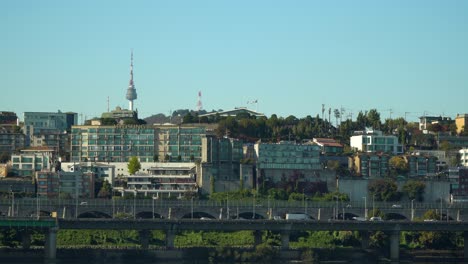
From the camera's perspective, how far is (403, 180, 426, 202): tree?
126750 mm

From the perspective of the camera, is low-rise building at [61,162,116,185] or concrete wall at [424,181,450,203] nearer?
concrete wall at [424,181,450,203]

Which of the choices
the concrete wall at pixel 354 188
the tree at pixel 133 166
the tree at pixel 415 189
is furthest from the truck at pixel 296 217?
the tree at pixel 133 166

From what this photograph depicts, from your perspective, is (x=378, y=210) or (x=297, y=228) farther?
(x=378, y=210)

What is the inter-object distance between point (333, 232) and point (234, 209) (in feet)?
33.5

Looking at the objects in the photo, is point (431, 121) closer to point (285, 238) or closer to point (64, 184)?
point (64, 184)

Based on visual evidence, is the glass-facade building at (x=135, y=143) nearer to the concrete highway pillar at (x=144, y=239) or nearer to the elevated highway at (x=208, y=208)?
the elevated highway at (x=208, y=208)

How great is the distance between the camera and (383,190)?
4975 inches

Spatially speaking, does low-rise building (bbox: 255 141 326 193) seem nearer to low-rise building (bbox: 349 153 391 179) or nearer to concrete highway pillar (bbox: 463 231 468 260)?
low-rise building (bbox: 349 153 391 179)

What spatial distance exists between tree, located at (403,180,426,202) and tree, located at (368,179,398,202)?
1.28 metres

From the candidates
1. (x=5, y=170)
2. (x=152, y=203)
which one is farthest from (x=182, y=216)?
(x=5, y=170)

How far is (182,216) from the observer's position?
356ft

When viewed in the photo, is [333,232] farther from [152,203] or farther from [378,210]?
[152,203]

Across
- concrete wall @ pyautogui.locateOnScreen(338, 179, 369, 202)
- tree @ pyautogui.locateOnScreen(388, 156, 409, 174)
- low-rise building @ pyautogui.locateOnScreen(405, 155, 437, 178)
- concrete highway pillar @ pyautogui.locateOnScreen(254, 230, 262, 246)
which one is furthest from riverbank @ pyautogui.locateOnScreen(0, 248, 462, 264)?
low-rise building @ pyautogui.locateOnScreen(405, 155, 437, 178)

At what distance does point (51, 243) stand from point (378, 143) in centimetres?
6445
